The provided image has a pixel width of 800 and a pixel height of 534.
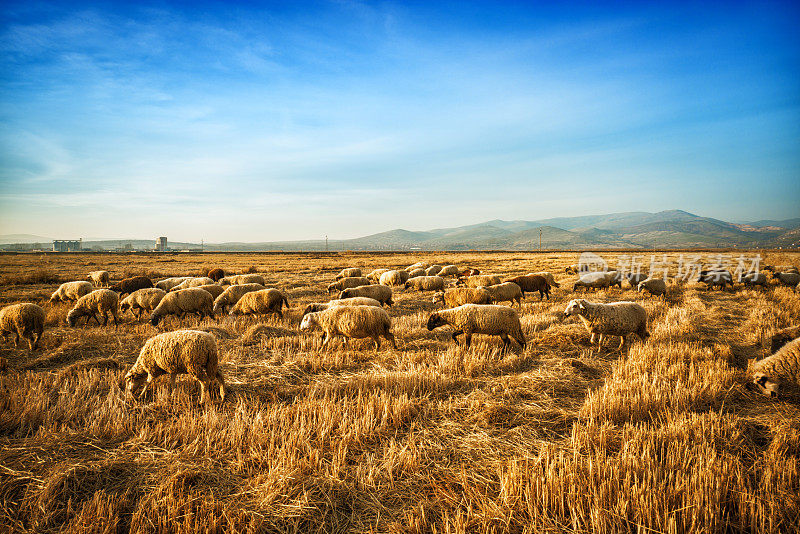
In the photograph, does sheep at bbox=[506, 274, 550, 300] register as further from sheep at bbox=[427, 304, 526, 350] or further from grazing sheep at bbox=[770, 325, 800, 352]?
grazing sheep at bbox=[770, 325, 800, 352]

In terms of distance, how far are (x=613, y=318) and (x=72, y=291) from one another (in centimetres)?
2167

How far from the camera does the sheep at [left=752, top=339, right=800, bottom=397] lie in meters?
5.47

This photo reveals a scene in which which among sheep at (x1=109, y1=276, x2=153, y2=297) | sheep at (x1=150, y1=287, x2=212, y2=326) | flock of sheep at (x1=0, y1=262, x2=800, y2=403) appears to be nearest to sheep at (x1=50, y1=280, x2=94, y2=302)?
flock of sheep at (x1=0, y1=262, x2=800, y2=403)

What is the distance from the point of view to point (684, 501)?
290 cm

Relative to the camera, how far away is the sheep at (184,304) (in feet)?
39.0

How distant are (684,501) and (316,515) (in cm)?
334

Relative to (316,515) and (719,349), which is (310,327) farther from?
(719,349)

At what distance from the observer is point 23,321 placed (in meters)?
8.75

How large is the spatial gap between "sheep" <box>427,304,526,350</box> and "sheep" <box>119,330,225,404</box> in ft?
18.5

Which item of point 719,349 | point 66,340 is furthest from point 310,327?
point 719,349

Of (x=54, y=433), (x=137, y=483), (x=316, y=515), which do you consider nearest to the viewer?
(x=316, y=515)

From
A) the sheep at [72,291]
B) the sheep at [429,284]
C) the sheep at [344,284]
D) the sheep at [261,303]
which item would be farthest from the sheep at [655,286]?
the sheep at [72,291]

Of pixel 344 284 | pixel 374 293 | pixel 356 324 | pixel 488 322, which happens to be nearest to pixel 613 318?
pixel 488 322

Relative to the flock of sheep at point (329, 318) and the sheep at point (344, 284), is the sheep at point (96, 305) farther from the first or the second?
the sheep at point (344, 284)
